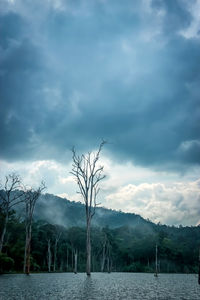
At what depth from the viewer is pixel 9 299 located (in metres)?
10.3

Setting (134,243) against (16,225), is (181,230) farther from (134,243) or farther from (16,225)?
(16,225)

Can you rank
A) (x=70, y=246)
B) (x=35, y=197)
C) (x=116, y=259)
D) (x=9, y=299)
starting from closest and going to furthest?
(x=9, y=299) → (x=35, y=197) → (x=70, y=246) → (x=116, y=259)

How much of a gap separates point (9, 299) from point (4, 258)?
39033mm

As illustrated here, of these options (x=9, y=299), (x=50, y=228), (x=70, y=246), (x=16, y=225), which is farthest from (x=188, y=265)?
(x=9, y=299)

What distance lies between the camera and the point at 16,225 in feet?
241

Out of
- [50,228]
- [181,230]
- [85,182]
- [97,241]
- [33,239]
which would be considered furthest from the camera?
[181,230]

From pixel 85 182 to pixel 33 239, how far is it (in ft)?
178

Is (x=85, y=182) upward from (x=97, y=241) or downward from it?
upward

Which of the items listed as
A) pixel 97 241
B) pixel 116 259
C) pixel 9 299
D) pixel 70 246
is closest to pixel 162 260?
pixel 116 259

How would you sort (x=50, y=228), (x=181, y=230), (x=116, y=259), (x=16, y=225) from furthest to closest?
(x=181, y=230)
(x=116, y=259)
(x=50, y=228)
(x=16, y=225)

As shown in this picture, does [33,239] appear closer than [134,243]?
Yes

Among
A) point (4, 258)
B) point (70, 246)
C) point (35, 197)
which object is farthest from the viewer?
point (70, 246)

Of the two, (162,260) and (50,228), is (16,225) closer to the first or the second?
(50,228)

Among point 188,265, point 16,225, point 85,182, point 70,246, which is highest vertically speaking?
point 85,182
